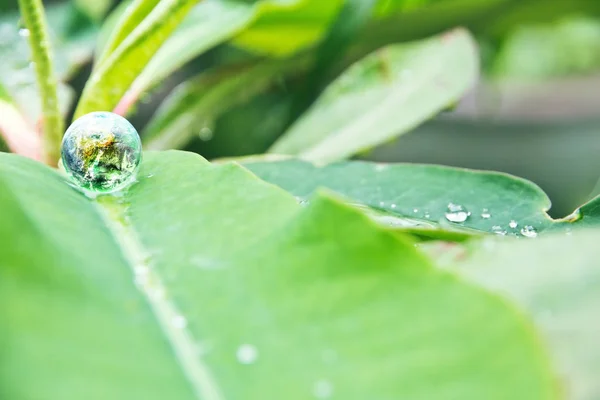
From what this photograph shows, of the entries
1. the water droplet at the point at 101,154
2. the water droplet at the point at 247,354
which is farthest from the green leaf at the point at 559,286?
the water droplet at the point at 101,154

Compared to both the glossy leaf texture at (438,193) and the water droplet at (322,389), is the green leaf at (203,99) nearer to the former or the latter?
the glossy leaf texture at (438,193)

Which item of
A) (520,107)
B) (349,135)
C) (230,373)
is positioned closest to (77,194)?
(230,373)

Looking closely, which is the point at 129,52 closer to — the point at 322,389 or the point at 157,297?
the point at 157,297

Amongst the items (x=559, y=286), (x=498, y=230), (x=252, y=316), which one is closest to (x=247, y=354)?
(x=252, y=316)

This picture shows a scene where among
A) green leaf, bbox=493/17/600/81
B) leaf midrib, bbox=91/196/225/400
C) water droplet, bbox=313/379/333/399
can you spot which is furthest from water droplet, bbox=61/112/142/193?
green leaf, bbox=493/17/600/81

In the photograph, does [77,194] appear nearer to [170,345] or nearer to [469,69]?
[170,345]

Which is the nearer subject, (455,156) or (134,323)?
(134,323)

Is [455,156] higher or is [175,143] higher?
[175,143]
